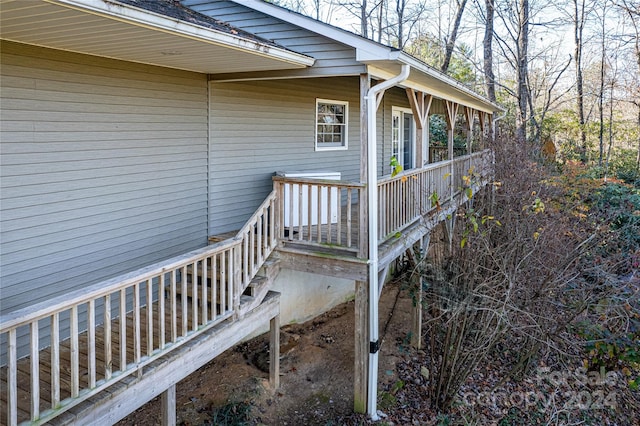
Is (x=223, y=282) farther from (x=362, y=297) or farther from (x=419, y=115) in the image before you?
(x=419, y=115)

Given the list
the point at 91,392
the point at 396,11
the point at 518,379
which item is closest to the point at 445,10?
the point at 396,11

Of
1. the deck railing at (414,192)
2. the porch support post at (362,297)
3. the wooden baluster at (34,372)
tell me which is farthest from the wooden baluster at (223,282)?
the deck railing at (414,192)

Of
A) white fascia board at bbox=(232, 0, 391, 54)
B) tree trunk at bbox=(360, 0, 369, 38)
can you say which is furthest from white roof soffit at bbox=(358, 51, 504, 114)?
tree trunk at bbox=(360, 0, 369, 38)

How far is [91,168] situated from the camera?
17.1 feet

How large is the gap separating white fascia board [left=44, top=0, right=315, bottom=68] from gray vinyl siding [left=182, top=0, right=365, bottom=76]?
0.29 m

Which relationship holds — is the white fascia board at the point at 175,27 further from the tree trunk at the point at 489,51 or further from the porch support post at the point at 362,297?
the tree trunk at the point at 489,51

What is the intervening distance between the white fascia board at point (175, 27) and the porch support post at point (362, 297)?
3.28 ft

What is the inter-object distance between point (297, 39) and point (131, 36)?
8.04 feet

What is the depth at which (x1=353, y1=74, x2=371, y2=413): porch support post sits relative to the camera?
5.93m

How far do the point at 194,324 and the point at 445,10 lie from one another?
28166 millimetres

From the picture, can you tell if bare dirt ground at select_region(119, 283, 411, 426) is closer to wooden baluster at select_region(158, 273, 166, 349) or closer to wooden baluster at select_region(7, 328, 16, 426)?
wooden baluster at select_region(158, 273, 166, 349)

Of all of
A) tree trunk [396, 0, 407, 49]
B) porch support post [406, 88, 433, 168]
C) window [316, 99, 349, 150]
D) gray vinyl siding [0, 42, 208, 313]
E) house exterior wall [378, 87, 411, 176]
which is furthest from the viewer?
tree trunk [396, 0, 407, 49]

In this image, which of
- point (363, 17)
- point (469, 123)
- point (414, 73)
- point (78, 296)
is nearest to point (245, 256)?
point (78, 296)

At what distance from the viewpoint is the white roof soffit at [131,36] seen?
3561 mm
